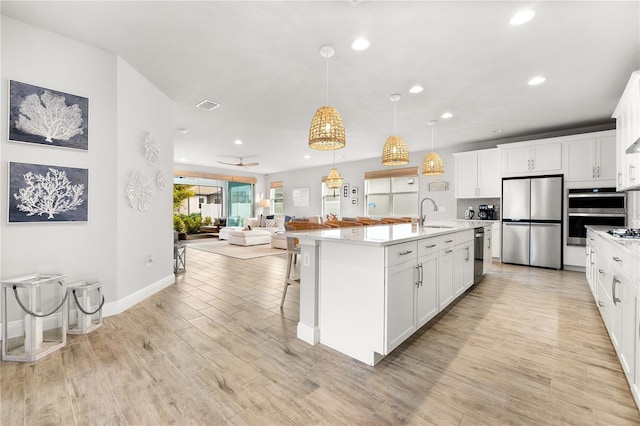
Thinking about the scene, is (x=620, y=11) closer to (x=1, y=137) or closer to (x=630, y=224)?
(x=630, y=224)

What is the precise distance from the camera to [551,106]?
398 centimetres

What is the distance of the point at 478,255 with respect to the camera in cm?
379

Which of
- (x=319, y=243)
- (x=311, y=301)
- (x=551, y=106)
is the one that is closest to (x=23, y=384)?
(x=311, y=301)

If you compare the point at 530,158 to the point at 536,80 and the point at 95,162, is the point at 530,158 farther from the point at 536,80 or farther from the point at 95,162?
the point at 95,162

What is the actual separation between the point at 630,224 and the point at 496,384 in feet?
14.8

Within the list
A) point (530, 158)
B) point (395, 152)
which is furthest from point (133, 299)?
point (530, 158)

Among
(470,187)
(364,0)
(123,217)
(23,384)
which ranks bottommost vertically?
(23,384)

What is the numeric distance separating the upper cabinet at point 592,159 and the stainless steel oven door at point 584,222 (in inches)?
22.4

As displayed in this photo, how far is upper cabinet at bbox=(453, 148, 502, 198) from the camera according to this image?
5672 mm

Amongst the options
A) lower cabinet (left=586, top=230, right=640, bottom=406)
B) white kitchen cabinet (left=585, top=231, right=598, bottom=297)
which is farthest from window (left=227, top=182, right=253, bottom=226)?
lower cabinet (left=586, top=230, right=640, bottom=406)

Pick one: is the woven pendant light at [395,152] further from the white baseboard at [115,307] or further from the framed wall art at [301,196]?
the framed wall art at [301,196]

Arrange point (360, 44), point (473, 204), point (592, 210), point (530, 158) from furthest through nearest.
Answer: point (473, 204) → point (530, 158) → point (592, 210) → point (360, 44)

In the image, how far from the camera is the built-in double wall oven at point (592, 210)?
432 cm

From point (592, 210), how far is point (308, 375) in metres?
5.55
